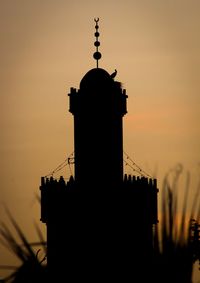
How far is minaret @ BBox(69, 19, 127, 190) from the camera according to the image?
50625 millimetres

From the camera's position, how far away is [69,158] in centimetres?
5234

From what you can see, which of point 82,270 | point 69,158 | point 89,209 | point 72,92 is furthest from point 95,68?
point 82,270

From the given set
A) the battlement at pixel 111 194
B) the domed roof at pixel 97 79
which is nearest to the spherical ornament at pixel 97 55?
the domed roof at pixel 97 79

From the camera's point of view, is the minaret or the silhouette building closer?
the silhouette building

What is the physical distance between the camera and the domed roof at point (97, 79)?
5094cm

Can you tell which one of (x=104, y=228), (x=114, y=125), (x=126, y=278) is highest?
(x=114, y=125)

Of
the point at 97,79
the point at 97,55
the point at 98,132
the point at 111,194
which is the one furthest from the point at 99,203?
the point at 97,55

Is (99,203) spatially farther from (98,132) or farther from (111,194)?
(98,132)

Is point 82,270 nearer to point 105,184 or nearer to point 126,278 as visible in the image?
point 126,278

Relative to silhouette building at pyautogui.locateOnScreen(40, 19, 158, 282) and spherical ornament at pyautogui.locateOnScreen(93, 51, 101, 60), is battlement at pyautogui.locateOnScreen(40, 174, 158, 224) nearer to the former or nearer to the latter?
silhouette building at pyautogui.locateOnScreen(40, 19, 158, 282)

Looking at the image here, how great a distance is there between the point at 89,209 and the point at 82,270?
15.2 feet

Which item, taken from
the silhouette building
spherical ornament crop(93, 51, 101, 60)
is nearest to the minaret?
the silhouette building

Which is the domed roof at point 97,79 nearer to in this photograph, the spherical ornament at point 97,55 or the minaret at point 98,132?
the minaret at point 98,132

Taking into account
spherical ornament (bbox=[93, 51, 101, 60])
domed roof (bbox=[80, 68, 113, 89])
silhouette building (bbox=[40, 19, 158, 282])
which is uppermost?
spherical ornament (bbox=[93, 51, 101, 60])
